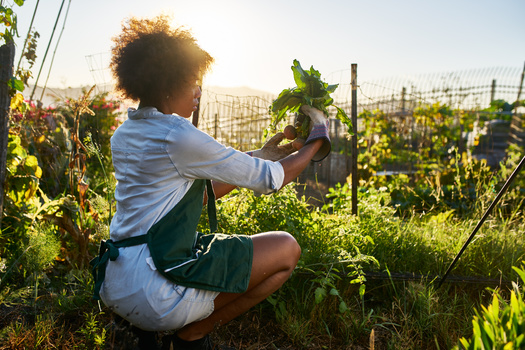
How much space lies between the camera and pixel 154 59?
1.69 metres

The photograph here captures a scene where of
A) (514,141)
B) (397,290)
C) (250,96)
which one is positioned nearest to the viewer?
(397,290)

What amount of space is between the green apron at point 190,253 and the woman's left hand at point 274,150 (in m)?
0.55

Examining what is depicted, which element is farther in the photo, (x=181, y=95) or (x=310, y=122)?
(x=310, y=122)

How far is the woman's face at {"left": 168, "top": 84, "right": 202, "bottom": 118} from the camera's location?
177cm

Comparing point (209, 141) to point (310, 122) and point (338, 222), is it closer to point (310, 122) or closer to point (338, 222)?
point (310, 122)

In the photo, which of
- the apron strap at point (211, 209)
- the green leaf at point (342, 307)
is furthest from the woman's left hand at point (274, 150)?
the green leaf at point (342, 307)

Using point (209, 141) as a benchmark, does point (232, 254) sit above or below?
below

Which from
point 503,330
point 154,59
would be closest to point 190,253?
point 154,59

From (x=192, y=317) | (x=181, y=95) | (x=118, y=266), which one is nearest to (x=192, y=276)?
(x=192, y=317)

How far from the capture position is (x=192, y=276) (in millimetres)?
1662

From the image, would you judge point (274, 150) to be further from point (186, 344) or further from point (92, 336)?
point (92, 336)

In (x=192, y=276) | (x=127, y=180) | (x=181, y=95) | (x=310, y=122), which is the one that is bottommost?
(x=192, y=276)

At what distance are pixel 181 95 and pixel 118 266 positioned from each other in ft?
2.47

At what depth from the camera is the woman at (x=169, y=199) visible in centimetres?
163
